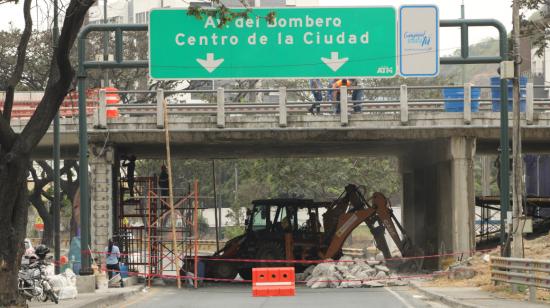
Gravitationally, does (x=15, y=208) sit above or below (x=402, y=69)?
below

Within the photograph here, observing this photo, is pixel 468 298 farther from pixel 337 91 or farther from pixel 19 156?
pixel 337 91

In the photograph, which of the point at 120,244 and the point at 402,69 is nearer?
the point at 402,69

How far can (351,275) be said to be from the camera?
33594 millimetres

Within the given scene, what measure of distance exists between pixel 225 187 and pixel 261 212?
5033cm

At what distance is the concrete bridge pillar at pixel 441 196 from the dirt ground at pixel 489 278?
129 cm

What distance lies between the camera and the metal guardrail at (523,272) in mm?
21578

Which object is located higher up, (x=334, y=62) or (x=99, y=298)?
(x=334, y=62)

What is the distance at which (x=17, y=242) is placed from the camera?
68.5 ft

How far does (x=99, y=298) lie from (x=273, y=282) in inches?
A: 189

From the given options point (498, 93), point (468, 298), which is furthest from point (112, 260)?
point (498, 93)

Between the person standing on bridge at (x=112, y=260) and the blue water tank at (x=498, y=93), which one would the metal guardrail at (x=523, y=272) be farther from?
the person standing on bridge at (x=112, y=260)

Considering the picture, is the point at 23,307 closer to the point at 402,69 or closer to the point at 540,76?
the point at 402,69

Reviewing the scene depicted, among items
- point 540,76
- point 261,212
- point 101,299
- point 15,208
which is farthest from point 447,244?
point 540,76

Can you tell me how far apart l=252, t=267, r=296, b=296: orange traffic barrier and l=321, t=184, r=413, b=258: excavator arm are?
371 inches
